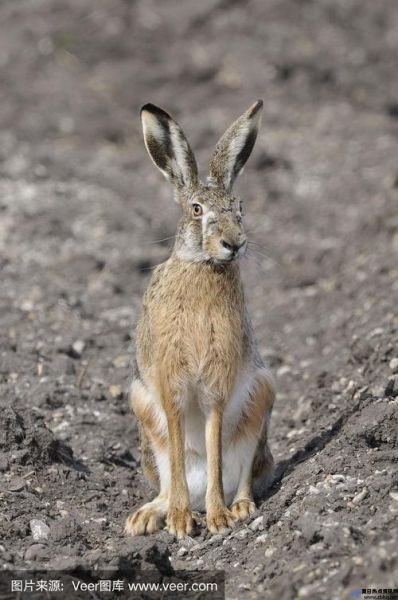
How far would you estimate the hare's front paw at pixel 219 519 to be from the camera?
6.24 metres

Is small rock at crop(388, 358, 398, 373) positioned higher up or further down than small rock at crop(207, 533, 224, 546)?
higher up

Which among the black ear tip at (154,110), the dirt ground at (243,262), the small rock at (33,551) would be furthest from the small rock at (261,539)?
the black ear tip at (154,110)

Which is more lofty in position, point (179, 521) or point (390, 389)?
point (390, 389)

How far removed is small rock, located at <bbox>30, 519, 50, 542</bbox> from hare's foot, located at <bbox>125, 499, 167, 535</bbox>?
0.54 metres

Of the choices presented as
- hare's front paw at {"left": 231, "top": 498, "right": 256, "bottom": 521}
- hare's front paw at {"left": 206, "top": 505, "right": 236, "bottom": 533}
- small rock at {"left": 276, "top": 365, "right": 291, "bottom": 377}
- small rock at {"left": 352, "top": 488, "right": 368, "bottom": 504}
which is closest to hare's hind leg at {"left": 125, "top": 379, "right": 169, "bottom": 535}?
hare's front paw at {"left": 206, "top": 505, "right": 236, "bottom": 533}

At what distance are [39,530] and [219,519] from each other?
3.55ft

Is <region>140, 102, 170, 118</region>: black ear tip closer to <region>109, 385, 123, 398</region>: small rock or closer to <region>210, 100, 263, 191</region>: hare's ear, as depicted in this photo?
<region>210, 100, 263, 191</region>: hare's ear

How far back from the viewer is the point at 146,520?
634cm

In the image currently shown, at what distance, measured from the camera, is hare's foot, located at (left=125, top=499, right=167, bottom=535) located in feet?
20.6

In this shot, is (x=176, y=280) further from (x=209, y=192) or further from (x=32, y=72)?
(x=32, y=72)

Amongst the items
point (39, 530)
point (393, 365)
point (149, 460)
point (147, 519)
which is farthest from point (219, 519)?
point (393, 365)

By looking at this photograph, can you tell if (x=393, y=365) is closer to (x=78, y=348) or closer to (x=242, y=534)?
(x=242, y=534)

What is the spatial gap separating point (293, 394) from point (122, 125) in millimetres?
7151

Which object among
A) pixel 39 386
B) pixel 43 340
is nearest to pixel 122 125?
pixel 43 340
